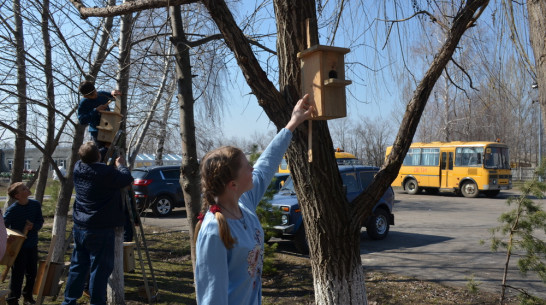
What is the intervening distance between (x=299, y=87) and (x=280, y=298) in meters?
3.47

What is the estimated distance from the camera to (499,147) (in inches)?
816

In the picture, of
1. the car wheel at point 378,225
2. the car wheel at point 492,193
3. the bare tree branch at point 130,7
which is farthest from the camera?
the car wheel at point 492,193

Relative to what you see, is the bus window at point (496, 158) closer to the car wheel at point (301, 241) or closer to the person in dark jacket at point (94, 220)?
the car wheel at point (301, 241)

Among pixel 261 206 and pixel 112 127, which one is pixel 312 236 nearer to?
pixel 112 127

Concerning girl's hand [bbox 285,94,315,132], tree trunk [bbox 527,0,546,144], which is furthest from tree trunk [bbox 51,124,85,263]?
tree trunk [bbox 527,0,546,144]

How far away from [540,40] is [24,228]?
570 centimetres

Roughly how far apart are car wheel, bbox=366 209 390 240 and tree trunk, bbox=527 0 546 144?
7.70 meters

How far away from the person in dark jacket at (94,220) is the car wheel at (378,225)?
6786mm

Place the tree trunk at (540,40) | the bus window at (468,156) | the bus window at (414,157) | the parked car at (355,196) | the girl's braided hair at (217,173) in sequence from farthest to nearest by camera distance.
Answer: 1. the bus window at (414,157)
2. the bus window at (468,156)
3. the parked car at (355,196)
4. the tree trunk at (540,40)
5. the girl's braided hair at (217,173)

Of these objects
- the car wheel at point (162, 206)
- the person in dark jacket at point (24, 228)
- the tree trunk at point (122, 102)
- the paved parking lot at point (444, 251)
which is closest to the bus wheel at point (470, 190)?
the paved parking lot at point (444, 251)

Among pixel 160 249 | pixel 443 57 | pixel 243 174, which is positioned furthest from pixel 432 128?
pixel 243 174

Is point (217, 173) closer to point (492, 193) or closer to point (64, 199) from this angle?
point (64, 199)

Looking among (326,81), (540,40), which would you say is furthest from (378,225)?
(540,40)

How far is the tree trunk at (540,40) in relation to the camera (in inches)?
96.0
